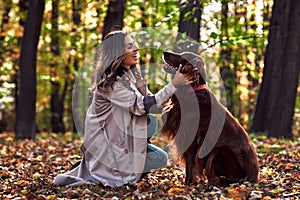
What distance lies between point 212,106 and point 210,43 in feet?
10.0

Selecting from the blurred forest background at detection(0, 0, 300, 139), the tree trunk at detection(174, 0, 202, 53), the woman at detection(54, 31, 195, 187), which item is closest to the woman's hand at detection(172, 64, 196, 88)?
the woman at detection(54, 31, 195, 187)

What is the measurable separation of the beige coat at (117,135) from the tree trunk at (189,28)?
2.80 meters

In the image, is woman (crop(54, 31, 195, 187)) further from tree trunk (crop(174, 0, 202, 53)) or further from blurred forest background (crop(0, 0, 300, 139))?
tree trunk (crop(174, 0, 202, 53))

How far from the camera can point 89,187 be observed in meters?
5.53

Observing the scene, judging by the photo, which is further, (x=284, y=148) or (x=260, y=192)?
(x=284, y=148)

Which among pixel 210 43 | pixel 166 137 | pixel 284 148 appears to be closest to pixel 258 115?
pixel 284 148

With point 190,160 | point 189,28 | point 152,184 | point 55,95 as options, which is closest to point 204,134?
point 190,160

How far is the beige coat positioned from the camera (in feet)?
18.0

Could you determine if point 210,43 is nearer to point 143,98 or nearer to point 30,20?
point 143,98

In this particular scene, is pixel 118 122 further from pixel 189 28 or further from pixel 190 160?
pixel 189 28

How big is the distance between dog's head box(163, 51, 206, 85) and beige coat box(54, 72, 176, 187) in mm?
281

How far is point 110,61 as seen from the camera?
5664 mm

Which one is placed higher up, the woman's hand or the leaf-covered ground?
the woman's hand

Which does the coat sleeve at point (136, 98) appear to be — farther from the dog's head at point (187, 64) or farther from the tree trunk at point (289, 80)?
the tree trunk at point (289, 80)
